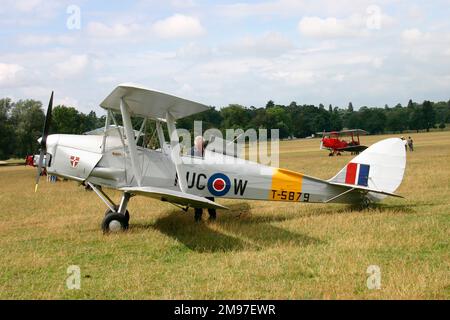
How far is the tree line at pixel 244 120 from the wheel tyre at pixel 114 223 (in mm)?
2262

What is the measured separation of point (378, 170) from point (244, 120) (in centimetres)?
6216

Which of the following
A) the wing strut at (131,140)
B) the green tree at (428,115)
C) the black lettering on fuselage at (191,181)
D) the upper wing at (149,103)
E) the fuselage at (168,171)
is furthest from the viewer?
the green tree at (428,115)

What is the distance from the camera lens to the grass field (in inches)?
189

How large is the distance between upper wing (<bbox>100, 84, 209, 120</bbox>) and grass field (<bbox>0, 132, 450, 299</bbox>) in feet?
7.40

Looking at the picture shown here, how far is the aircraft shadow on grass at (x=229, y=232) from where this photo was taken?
269 inches

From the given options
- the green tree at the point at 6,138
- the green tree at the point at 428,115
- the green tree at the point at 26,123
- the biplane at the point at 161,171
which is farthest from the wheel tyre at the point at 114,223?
the green tree at the point at 428,115

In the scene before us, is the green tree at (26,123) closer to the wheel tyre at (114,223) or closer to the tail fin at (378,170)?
the wheel tyre at (114,223)

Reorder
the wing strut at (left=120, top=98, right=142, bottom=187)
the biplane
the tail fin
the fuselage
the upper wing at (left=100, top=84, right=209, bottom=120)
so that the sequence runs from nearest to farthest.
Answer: the upper wing at (left=100, top=84, right=209, bottom=120), the wing strut at (left=120, top=98, right=142, bottom=187), the biplane, the fuselage, the tail fin

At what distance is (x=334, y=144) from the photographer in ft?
119

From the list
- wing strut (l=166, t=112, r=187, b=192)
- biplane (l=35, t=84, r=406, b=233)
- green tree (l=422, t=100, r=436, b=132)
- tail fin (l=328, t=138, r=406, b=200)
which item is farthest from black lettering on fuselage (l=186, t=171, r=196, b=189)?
green tree (l=422, t=100, r=436, b=132)

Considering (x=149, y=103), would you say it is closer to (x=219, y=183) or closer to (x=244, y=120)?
(x=219, y=183)

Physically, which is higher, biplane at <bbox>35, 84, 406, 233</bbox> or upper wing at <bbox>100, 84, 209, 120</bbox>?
upper wing at <bbox>100, 84, 209, 120</bbox>

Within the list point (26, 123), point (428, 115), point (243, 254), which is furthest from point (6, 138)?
point (428, 115)

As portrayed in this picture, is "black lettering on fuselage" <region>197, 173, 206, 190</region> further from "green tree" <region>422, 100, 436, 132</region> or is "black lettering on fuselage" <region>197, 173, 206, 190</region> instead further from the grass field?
"green tree" <region>422, 100, 436, 132</region>
